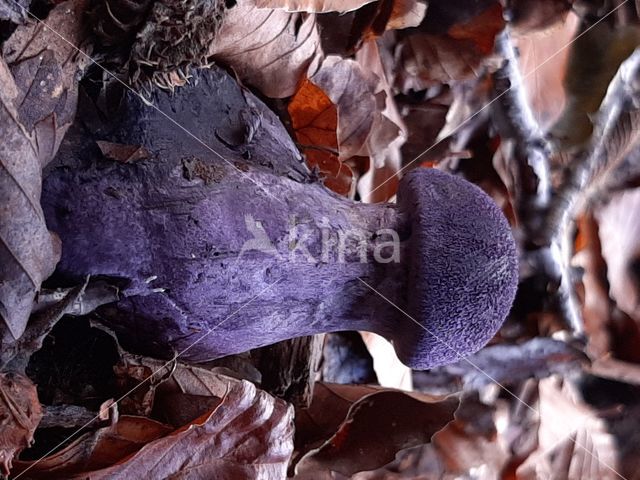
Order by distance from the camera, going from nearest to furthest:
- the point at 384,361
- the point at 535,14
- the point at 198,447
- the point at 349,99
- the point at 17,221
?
the point at 17,221, the point at 198,447, the point at 349,99, the point at 384,361, the point at 535,14

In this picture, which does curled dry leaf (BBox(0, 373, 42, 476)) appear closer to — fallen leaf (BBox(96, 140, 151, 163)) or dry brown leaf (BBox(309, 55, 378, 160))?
fallen leaf (BBox(96, 140, 151, 163))

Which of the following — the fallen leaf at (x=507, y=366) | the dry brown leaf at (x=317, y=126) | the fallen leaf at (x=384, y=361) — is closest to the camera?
the dry brown leaf at (x=317, y=126)

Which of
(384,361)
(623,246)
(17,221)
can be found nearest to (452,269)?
(17,221)

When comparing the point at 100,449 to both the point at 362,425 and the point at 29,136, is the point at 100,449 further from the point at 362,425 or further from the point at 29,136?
the point at 362,425

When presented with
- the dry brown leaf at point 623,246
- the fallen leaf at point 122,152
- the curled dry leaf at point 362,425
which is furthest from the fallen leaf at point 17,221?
the dry brown leaf at point 623,246

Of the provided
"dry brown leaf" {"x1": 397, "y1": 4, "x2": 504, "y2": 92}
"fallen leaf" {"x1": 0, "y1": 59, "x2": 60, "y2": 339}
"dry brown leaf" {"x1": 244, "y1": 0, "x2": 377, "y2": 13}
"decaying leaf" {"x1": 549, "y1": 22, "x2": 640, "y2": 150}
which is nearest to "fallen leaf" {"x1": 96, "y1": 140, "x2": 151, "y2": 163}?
"fallen leaf" {"x1": 0, "y1": 59, "x2": 60, "y2": 339}

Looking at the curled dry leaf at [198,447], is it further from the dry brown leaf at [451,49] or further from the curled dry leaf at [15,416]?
the dry brown leaf at [451,49]
